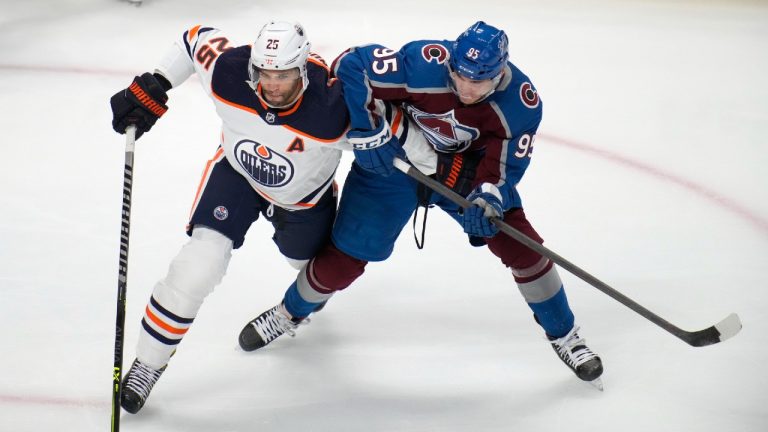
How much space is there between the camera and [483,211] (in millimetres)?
2553

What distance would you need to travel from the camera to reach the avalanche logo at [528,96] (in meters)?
2.62

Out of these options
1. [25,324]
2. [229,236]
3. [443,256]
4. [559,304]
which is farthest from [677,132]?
[25,324]

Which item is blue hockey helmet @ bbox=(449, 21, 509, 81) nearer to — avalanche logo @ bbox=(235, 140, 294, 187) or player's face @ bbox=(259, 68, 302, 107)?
player's face @ bbox=(259, 68, 302, 107)

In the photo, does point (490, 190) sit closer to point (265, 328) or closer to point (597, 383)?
point (597, 383)

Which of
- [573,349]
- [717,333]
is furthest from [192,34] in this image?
[717,333]

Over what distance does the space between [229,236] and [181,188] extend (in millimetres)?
1321

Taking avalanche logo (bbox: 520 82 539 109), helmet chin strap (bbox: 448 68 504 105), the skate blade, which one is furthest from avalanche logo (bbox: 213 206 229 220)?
the skate blade


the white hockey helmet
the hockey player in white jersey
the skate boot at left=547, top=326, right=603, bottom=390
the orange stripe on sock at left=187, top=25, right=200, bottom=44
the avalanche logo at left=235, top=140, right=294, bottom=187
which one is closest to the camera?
the white hockey helmet

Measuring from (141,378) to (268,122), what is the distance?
0.79 metres

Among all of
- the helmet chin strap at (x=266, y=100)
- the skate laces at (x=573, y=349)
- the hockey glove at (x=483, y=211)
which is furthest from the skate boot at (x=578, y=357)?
the helmet chin strap at (x=266, y=100)

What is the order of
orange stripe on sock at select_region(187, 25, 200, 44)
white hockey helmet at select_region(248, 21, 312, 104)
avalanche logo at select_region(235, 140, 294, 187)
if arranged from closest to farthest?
white hockey helmet at select_region(248, 21, 312, 104), avalanche logo at select_region(235, 140, 294, 187), orange stripe on sock at select_region(187, 25, 200, 44)

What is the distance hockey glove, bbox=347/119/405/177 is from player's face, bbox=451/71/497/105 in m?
0.22

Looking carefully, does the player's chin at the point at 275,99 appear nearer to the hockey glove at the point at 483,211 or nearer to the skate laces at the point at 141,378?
the hockey glove at the point at 483,211

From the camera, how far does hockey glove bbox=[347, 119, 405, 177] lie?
8.27 ft
